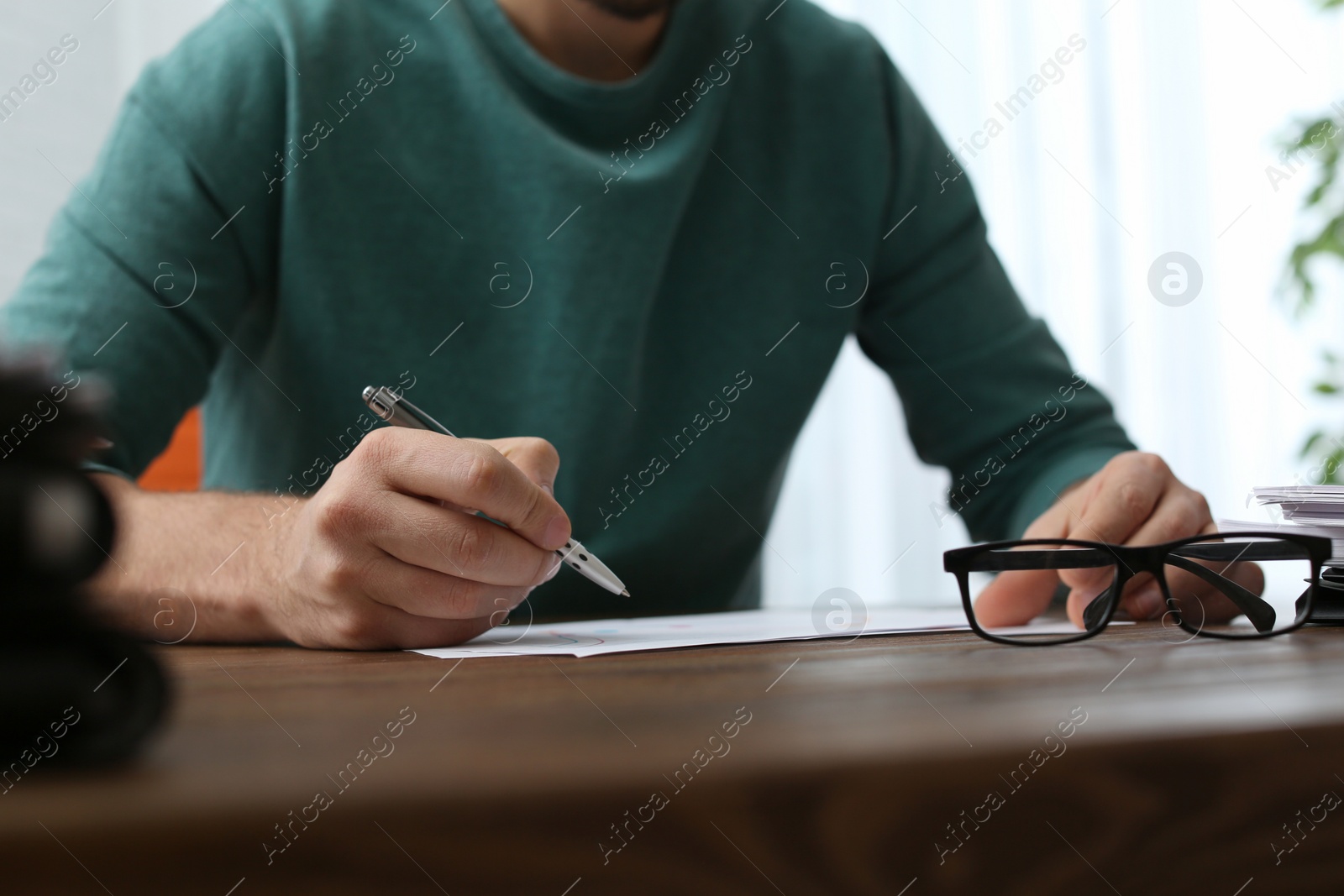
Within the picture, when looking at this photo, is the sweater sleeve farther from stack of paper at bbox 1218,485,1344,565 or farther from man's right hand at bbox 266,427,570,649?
man's right hand at bbox 266,427,570,649

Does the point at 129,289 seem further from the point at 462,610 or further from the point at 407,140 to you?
the point at 462,610

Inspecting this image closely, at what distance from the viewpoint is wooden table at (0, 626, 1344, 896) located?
0.19 metres

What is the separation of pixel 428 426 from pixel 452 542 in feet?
0.47

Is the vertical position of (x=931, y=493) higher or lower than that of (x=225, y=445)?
lower

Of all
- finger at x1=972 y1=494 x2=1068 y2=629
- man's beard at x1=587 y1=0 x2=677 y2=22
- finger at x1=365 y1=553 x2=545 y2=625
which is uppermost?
man's beard at x1=587 y1=0 x2=677 y2=22

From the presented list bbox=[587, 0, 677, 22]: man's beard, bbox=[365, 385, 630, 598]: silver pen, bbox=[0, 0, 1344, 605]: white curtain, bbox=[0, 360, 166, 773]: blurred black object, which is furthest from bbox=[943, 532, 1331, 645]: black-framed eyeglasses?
bbox=[0, 0, 1344, 605]: white curtain

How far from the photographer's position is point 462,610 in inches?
20.2

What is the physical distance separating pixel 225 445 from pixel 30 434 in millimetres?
964

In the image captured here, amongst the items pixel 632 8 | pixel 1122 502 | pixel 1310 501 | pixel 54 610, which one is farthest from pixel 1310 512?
pixel 632 8

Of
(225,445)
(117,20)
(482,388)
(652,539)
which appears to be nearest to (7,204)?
(117,20)

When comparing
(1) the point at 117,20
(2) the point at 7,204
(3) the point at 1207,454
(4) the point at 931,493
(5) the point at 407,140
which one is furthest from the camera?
(3) the point at 1207,454

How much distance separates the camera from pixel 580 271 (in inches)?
40.9

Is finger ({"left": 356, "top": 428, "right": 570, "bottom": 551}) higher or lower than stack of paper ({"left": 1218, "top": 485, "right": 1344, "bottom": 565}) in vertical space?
higher

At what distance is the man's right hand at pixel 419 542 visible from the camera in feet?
→ 1.61
